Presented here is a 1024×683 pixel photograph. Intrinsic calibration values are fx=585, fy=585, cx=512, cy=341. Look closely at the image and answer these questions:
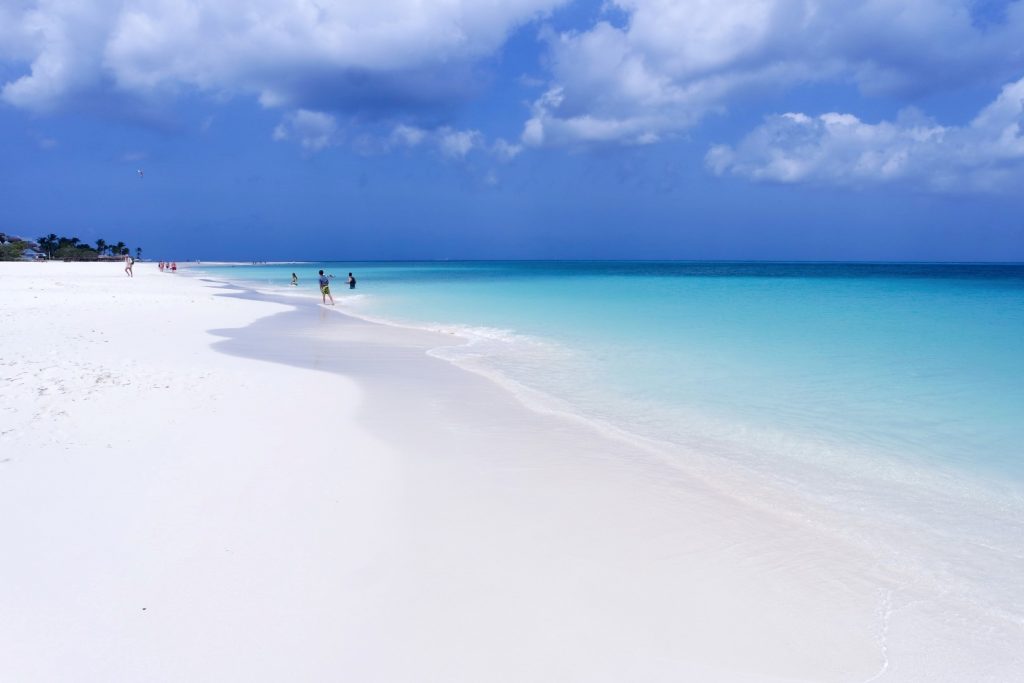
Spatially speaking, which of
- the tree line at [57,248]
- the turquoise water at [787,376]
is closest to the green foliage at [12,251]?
the tree line at [57,248]

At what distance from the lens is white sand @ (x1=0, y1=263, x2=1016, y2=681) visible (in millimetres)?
3080

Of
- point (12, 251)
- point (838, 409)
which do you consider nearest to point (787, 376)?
point (838, 409)

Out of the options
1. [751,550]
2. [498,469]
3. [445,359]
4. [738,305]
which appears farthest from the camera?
[738,305]

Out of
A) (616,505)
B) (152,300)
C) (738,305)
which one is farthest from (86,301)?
(738,305)

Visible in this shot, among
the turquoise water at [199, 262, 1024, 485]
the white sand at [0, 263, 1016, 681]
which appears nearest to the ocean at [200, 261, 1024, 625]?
the turquoise water at [199, 262, 1024, 485]

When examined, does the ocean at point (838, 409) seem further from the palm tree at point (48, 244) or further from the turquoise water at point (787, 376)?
the palm tree at point (48, 244)

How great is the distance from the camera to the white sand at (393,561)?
10.1 ft

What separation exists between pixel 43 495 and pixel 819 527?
630 cm

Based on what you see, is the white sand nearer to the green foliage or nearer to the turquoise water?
the turquoise water

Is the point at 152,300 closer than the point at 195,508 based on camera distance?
No

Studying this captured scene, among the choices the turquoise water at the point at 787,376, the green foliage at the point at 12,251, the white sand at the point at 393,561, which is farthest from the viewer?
the green foliage at the point at 12,251

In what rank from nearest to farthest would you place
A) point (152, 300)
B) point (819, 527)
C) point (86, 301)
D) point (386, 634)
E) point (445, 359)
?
point (386, 634) < point (819, 527) < point (445, 359) < point (86, 301) < point (152, 300)

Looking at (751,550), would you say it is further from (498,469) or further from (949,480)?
(949,480)

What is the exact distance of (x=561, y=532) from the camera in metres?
4.55
